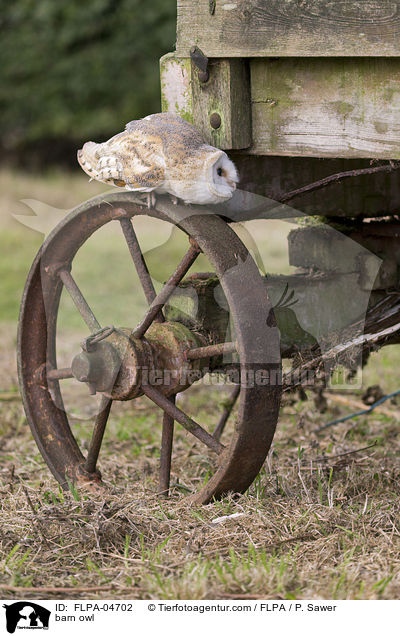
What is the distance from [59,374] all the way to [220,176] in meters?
0.88

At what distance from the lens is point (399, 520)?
2.38 m

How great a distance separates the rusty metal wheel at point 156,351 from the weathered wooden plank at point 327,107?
32cm

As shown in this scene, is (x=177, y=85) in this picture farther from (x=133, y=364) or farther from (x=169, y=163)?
(x=133, y=364)

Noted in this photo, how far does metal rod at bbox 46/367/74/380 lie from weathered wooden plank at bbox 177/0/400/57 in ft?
3.46

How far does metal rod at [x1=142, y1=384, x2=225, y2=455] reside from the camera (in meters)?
2.41

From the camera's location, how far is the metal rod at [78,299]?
267 centimetres

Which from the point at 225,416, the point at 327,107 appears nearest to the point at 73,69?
the point at 225,416

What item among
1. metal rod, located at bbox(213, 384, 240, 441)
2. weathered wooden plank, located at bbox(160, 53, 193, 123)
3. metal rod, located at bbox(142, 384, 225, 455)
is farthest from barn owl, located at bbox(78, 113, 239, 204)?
metal rod, located at bbox(213, 384, 240, 441)

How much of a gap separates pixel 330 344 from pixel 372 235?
46 centimetres

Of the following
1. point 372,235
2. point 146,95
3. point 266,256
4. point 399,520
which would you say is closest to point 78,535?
point 399,520

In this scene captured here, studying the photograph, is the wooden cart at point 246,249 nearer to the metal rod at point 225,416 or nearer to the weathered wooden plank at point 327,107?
the weathered wooden plank at point 327,107

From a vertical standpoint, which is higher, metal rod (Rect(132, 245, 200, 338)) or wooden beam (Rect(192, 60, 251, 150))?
wooden beam (Rect(192, 60, 251, 150))

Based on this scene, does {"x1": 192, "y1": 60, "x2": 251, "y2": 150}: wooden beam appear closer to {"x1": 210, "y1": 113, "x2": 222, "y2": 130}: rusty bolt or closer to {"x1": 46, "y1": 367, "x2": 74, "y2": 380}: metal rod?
{"x1": 210, "y1": 113, "x2": 222, "y2": 130}: rusty bolt
